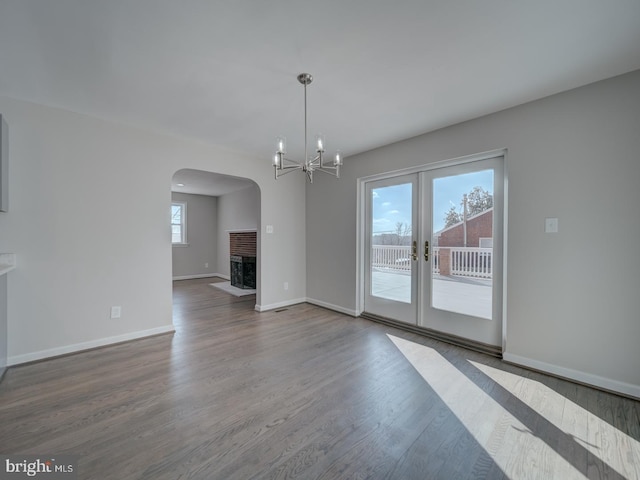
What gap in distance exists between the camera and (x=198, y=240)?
775 centimetres

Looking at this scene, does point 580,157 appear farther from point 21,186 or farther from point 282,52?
point 21,186

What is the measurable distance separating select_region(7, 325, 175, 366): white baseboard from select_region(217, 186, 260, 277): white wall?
3422 millimetres

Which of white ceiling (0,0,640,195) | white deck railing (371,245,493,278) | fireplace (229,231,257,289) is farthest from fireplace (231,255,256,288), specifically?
white ceiling (0,0,640,195)

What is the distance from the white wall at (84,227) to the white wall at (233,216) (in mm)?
2892

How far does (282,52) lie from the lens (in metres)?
1.88

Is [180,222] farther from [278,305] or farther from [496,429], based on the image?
[496,429]

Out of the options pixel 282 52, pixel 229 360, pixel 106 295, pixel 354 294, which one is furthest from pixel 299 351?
pixel 282 52

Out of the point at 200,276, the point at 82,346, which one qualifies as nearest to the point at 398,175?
the point at 82,346

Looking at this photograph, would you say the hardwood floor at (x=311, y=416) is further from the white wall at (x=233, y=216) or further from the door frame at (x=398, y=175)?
the white wall at (x=233, y=216)

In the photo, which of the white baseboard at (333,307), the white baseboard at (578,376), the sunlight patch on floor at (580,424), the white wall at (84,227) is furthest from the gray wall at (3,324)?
the white baseboard at (578,376)

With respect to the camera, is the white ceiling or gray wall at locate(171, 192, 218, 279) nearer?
the white ceiling

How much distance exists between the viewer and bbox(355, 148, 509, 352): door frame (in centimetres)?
271

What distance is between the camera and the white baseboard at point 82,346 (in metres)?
2.56

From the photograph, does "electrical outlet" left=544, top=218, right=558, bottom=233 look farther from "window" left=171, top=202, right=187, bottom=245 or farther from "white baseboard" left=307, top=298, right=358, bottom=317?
"window" left=171, top=202, right=187, bottom=245
